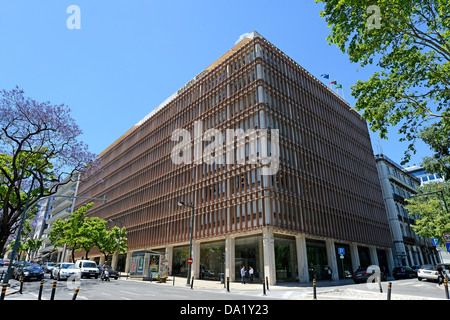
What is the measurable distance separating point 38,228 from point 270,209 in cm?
11356

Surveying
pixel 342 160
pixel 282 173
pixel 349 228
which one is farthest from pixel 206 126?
pixel 349 228

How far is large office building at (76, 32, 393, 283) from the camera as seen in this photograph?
29.8 m

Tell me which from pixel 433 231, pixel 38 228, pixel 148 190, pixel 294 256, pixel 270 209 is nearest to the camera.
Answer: pixel 270 209

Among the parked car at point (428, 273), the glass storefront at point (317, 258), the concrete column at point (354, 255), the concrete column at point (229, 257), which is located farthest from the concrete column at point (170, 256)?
the parked car at point (428, 273)

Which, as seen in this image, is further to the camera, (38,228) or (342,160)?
(38,228)

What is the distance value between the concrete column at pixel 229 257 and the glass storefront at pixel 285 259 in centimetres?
513

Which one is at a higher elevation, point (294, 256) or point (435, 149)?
point (435, 149)

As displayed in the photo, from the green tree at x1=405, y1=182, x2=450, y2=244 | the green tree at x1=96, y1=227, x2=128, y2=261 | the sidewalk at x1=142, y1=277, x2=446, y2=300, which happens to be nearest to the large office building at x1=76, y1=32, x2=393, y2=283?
the green tree at x1=96, y1=227, x2=128, y2=261

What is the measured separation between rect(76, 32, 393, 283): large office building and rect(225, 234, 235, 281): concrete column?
0.11m

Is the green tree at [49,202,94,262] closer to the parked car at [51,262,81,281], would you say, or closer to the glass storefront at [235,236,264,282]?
the parked car at [51,262,81,281]

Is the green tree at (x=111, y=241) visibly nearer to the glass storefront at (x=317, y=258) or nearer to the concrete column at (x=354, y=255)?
the glass storefront at (x=317, y=258)

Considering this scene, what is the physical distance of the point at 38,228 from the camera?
107m

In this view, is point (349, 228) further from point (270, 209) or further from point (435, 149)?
point (435, 149)
